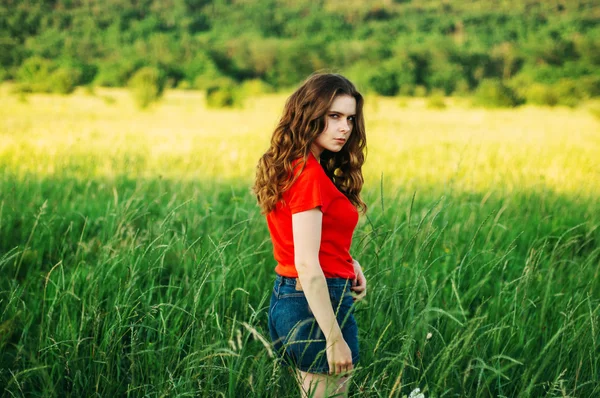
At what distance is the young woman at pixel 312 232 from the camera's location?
1.61m

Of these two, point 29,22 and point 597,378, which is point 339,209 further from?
point 29,22

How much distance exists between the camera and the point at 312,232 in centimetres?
161

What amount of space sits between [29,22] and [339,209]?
39.4 metres

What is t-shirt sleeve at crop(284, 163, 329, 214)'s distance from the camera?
1612mm

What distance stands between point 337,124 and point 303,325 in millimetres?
707

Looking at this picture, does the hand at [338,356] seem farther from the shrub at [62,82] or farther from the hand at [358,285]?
the shrub at [62,82]

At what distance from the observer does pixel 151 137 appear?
1088 centimetres

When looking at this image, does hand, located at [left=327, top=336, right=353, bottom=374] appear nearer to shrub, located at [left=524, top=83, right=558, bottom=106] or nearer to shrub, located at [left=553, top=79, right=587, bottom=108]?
shrub, located at [left=553, top=79, right=587, bottom=108]

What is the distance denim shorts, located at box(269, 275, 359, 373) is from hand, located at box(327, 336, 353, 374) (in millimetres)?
34

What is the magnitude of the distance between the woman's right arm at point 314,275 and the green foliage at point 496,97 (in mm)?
33988

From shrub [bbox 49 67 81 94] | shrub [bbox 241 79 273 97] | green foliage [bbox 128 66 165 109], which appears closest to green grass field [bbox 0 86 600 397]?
green foliage [bbox 128 66 165 109]

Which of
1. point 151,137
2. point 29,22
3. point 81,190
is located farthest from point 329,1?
point 81,190

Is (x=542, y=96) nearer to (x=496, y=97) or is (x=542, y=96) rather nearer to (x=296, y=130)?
(x=496, y=97)

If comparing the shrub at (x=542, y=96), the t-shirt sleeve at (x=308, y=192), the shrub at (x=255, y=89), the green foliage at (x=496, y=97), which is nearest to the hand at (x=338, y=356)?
the t-shirt sleeve at (x=308, y=192)
